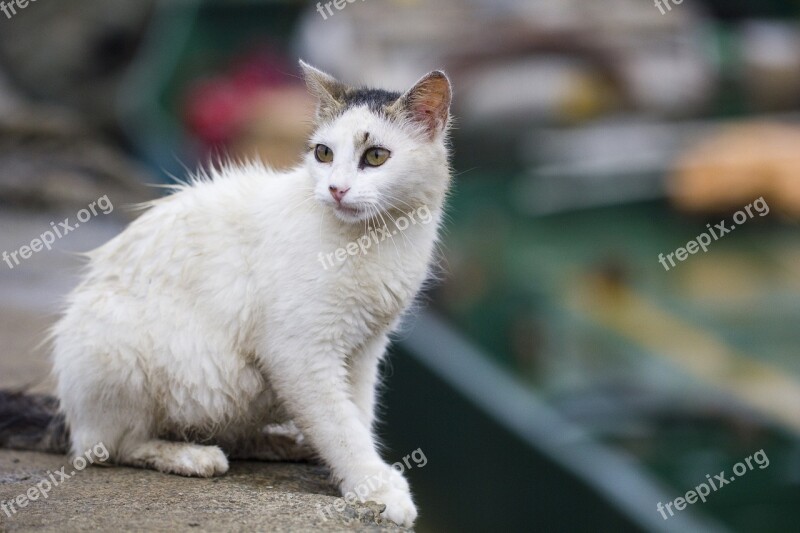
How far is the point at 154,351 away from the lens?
3.51 meters

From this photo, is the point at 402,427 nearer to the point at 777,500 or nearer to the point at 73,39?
the point at 777,500

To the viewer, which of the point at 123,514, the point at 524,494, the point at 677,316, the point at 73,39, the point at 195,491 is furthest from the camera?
the point at 73,39

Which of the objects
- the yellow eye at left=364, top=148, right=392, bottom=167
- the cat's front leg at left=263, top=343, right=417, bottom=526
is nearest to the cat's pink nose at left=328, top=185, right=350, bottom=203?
the yellow eye at left=364, top=148, right=392, bottom=167

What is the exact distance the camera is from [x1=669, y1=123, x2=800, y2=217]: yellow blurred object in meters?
8.95

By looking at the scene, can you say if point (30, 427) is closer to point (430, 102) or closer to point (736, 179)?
point (430, 102)

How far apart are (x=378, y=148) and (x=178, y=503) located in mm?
1400

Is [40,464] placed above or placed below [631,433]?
above

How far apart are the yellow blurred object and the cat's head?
5862 millimetres

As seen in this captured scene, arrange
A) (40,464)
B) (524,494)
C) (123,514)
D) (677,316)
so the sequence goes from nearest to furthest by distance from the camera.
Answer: (123,514)
(40,464)
(524,494)
(677,316)

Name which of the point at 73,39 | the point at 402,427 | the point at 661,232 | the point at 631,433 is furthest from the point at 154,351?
the point at 73,39

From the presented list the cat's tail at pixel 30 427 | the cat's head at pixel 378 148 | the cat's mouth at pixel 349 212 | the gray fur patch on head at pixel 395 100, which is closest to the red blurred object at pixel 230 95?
the cat's tail at pixel 30 427

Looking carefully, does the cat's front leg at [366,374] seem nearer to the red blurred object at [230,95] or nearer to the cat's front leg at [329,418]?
the cat's front leg at [329,418]

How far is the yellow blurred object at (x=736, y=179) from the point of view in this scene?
895 cm

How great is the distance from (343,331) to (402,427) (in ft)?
10.8
